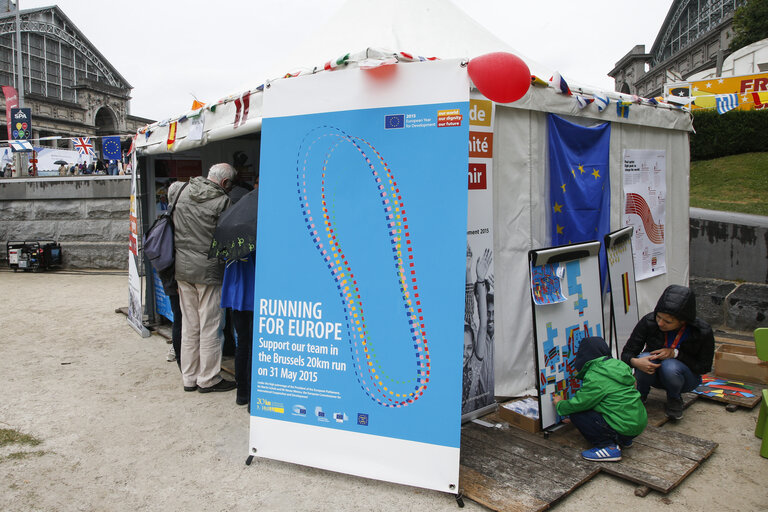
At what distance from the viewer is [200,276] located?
4.20 metres

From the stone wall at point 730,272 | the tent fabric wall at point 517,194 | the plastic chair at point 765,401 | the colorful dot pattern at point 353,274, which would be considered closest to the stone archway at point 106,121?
the tent fabric wall at point 517,194

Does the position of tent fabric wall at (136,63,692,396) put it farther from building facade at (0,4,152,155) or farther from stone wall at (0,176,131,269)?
building facade at (0,4,152,155)

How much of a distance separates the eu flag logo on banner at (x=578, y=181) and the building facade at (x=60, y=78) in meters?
46.0

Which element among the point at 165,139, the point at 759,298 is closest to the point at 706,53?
the point at 759,298

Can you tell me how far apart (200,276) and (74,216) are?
9874mm

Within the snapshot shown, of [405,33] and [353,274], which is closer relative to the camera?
[353,274]

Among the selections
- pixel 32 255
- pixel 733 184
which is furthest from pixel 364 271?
pixel 733 184

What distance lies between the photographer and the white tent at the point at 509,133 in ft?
13.6

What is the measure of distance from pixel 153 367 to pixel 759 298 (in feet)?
22.4

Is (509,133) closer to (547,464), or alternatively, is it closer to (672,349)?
(672,349)

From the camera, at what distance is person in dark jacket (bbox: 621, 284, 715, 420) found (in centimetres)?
368

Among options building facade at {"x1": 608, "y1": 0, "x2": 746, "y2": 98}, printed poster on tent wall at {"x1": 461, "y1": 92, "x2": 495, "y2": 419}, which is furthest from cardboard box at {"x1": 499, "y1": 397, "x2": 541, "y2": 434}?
building facade at {"x1": 608, "y1": 0, "x2": 746, "y2": 98}

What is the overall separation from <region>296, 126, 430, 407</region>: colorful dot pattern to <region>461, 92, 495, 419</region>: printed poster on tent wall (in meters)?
0.87

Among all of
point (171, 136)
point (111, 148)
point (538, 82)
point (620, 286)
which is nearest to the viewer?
point (538, 82)
